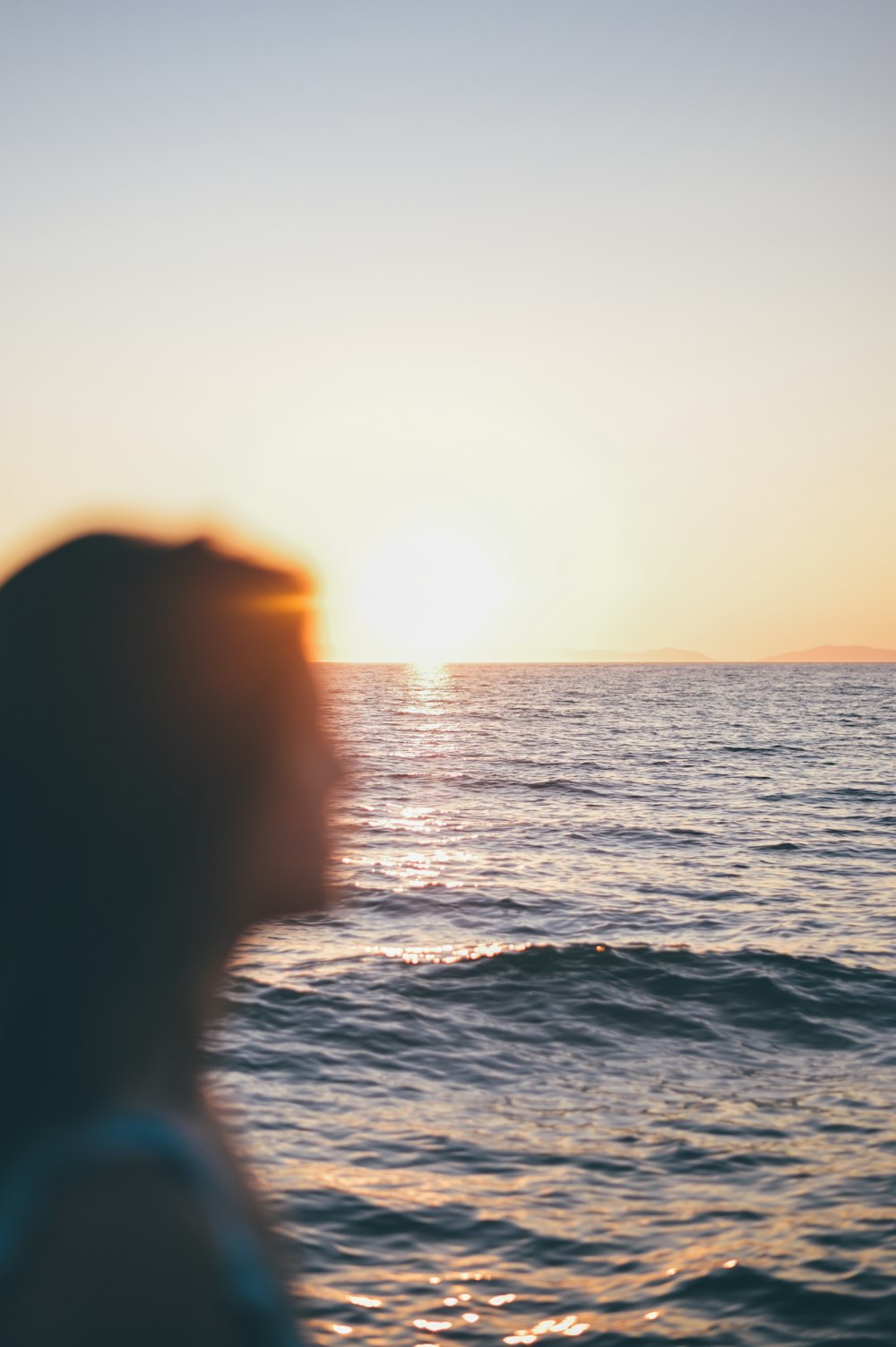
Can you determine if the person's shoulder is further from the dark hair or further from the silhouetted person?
the dark hair

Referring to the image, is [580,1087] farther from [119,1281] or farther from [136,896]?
[119,1281]

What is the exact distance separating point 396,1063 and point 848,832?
1526 cm

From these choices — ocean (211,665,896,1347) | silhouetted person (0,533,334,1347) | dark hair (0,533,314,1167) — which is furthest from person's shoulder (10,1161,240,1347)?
ocean (211,665,896,1347)

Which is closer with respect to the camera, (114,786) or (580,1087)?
(114,786)

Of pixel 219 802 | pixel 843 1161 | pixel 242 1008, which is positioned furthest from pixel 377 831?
pixel 219 802

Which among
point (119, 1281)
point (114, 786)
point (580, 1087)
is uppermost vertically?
point (114, 786)

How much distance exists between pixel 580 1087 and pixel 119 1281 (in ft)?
26.9

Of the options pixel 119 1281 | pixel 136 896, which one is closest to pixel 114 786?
pixel 136 896

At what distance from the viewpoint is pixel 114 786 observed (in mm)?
1209

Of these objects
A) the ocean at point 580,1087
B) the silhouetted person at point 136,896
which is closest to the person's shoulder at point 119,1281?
the silhouetted person at point 136,896

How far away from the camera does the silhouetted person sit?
925 mm

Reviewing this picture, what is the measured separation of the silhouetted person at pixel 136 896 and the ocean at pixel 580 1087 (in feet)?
0.50

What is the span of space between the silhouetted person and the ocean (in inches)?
6.0

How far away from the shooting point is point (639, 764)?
120ft
